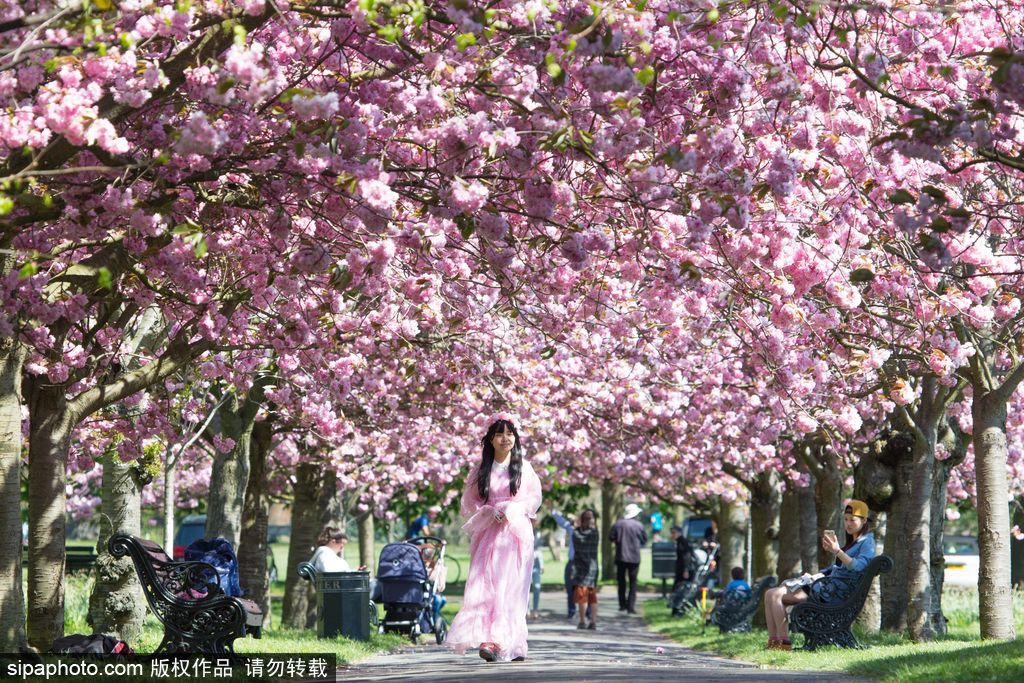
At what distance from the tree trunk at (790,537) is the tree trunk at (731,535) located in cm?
712

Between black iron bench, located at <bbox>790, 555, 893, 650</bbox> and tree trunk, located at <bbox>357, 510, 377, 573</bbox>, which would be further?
tree trunk, located at <bbox>357, 510, 377, 573</bbox>

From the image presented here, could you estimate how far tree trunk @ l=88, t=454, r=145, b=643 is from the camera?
13188mm

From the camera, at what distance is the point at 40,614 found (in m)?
11.3

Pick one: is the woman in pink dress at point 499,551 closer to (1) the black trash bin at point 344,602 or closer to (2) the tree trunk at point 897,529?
(1) the black trash bin at point 344,602

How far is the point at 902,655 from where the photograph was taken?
11852 millimetres

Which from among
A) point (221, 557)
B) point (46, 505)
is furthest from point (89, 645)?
point (221, 557)

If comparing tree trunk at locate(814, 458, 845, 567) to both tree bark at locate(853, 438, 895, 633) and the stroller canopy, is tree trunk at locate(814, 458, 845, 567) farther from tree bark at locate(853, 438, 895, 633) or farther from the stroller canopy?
the stroller canopy

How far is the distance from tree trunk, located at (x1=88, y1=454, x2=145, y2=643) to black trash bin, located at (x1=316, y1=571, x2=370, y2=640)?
2502 millimetres

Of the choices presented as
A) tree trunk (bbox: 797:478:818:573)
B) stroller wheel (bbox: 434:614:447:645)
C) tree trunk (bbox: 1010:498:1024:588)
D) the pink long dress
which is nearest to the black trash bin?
stroller wheel (bbox: 434:614:447:645)

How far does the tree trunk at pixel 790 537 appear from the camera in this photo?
2142 centimetres

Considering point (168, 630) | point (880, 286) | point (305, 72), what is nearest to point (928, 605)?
point (880, 286)

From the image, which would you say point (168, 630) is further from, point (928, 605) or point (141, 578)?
point (928, 605)

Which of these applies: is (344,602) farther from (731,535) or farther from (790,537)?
(731,535)

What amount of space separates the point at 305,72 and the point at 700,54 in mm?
2212
